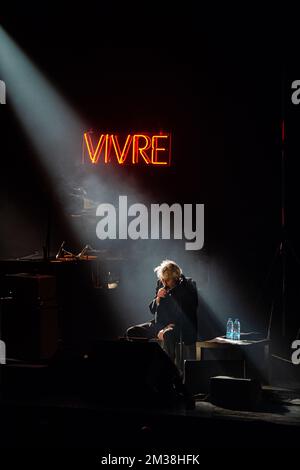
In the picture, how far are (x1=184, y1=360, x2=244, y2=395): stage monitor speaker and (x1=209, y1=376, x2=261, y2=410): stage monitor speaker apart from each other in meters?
0.45

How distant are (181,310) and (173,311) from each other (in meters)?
0.10

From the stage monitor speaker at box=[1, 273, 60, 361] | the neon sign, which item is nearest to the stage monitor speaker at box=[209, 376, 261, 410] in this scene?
the stage monitor speaker at box=[1, 273, 60, 361]

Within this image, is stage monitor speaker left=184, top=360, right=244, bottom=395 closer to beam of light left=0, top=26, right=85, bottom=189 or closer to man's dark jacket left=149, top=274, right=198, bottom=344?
man's dark jacket left=149, top=274, right=198, bottom=344

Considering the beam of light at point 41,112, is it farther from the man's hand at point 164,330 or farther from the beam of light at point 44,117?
the man's hand at point 164,330

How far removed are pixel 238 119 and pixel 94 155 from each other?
7.65ft

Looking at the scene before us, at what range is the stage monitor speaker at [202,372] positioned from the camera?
23.3 ft

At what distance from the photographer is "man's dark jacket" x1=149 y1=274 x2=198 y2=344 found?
7.71 m

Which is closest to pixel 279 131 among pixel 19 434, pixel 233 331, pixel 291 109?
pixel 291 109

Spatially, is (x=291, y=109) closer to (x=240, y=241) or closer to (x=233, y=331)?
(x=240, y=241)

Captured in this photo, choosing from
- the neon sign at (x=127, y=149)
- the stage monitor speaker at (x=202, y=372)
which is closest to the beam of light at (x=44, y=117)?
the neon sign at (x=127, y=149)

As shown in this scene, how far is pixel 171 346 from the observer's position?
759 cm

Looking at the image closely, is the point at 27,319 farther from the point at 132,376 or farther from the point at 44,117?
the point at 44,117

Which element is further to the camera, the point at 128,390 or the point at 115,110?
the point at 115,110

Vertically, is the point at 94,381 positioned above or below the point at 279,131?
below
